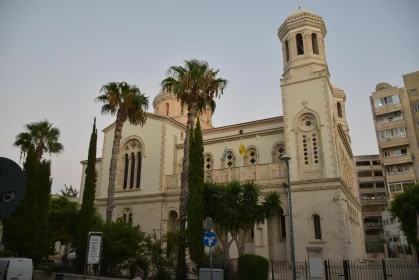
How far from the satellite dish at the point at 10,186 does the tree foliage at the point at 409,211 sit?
2128cm

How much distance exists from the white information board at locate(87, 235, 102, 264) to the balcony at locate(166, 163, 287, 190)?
34.7 feet

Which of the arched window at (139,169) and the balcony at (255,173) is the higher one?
the arched window at (139,169)

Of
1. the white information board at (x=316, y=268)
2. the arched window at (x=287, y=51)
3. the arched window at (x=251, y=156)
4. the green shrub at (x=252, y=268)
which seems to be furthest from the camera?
the arched window at (x=251, y=156)

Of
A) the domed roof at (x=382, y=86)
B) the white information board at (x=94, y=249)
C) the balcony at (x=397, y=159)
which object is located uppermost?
the domed roof at (x=382, y=86)

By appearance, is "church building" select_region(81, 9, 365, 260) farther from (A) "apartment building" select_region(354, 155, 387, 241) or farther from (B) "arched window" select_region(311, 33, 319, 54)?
(A) "apartment building" select_region(354, 155, 387, 241)

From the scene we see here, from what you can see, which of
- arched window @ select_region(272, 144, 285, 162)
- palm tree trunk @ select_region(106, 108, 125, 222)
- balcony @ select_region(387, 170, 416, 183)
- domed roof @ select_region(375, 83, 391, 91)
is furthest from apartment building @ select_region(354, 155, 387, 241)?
palm tree trunk @ select_region(106, 108, 125, 222)

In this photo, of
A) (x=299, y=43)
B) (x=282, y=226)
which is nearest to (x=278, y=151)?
(x=282, y=226)

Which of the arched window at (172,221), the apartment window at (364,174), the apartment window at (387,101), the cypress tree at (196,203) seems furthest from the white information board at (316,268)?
the apartment window at (364,174)

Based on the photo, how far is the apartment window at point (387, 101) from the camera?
50.3 meters

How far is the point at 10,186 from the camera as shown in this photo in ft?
12.6

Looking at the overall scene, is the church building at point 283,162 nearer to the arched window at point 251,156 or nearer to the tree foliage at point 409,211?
the arched window at point 251,156

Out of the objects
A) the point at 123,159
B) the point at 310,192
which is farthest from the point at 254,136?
the point at 123,159

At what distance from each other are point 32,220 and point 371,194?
198ft

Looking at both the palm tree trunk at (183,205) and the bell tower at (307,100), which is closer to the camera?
the palm tree trunk at (183,205)
